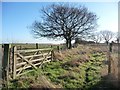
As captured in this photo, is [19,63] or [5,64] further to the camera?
[19,63]

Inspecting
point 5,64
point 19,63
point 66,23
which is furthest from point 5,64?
point 66,23

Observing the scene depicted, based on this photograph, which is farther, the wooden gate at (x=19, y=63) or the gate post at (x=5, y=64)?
the wooden gate at (x=19, y=63)

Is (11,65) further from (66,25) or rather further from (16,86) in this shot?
(66,25)

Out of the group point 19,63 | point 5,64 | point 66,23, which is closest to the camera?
point 5,64

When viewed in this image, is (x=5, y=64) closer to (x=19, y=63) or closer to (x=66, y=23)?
(x=19, y=63)

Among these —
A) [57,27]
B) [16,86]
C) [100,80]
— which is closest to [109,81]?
[100,80]

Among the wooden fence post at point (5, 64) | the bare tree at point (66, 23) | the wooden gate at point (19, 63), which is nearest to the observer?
the wooden fence post at point (5, 64)

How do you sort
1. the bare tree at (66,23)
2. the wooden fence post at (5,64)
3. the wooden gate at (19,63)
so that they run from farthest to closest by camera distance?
the bare tree at (66,23)
the wooden gate at (19,63)
the wooden fence post at (5,64)

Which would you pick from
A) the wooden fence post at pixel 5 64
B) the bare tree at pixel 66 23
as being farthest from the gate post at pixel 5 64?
the bare tree at pixel 66 23

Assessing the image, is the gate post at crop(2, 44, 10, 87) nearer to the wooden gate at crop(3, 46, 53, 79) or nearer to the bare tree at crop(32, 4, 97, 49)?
the wooden gate at crop(3, 46, 53, 79)

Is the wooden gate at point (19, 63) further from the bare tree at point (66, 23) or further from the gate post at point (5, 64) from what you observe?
the bare tree at point (66, 23)

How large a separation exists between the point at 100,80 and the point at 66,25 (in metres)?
23.7

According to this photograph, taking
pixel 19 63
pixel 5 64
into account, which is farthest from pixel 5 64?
pixel 19 63

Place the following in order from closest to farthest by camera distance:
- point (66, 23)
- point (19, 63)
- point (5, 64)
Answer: point (5, 64), point (19, 63), point (66, 23)
